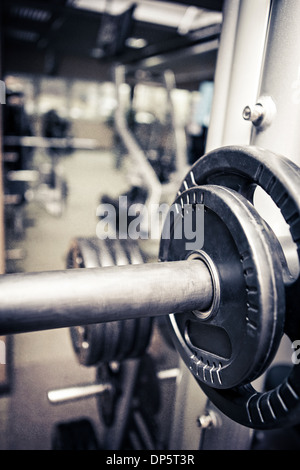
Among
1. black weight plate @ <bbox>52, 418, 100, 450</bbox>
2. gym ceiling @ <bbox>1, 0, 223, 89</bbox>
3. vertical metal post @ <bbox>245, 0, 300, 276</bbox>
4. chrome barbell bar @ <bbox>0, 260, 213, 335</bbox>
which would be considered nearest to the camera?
chrome barbell bar @ <bbox>0, 260, 213, 335</bbox>

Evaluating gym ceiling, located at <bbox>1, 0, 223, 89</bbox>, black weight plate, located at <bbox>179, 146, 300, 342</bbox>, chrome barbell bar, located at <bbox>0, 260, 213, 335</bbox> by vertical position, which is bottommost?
chrome barbell bar, located at <bbox>0, 260, 213, 335</bbox>

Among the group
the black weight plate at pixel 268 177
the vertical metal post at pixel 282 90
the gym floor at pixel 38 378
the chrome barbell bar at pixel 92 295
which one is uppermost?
the vertical metal post at pixel 282 90

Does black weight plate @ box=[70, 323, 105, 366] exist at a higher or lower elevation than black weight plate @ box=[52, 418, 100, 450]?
higher

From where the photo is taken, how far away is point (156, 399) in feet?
4.61

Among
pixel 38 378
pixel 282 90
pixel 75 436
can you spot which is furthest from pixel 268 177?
pixel 38 378

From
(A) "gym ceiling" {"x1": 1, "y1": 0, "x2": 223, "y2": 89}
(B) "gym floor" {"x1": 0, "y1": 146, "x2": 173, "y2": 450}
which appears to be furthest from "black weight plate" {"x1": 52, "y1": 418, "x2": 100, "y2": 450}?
(A) "gym ceiling" {"x1": 1, "y1": 0, "x2": 223, "y2": 89}

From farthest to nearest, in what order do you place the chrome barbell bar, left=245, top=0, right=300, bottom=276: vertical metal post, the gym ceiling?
the gym ceiling < left=245, top=0, right=300, bottom=276: vertical metal post < the chrome barbell bar

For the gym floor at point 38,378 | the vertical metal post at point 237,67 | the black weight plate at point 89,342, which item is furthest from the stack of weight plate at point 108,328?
the gym floor at point 38,378

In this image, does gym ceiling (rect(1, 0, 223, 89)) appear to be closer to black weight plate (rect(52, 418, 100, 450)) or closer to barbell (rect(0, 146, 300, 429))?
barbell (rect(0, 146, 300, 429))

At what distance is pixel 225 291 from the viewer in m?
0.37

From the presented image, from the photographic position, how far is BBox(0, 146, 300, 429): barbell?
320 millimetres

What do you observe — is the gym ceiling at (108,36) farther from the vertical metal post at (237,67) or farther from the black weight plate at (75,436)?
the black weight plate at (75,436)

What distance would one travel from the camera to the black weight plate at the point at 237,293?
0.32m
